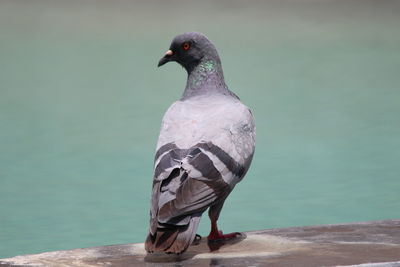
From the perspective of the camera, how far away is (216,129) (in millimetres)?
3207

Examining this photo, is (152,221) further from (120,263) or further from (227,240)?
(227,240)

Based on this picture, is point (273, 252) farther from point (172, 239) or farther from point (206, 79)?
point (206, 79)

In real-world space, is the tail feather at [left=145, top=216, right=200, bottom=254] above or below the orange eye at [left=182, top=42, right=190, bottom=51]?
below

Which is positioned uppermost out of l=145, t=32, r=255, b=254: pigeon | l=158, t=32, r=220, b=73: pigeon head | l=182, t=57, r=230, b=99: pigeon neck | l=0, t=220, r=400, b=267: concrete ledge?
l=158, t=32, r=220, b=73: pigeon head

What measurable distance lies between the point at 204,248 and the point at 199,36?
2.96ft

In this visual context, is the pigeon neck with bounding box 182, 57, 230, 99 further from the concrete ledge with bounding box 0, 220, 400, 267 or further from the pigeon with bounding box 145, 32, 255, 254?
the concrete ledge with bounding box 0, 220, 400, 267

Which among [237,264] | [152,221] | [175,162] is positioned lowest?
[237,264]

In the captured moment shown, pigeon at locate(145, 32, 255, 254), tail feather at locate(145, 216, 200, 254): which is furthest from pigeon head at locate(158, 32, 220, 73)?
tail feather at locate(145, 216, 200, 254)

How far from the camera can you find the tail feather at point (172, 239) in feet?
9.30

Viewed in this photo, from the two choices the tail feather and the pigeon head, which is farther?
the pigeon head

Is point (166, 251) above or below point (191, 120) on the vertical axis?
below

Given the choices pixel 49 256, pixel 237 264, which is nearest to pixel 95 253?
pixel 49 256

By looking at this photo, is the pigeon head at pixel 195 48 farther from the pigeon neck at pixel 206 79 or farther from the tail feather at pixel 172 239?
the tail feather at pixel 172 239

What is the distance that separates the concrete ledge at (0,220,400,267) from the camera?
2922 millimetres
